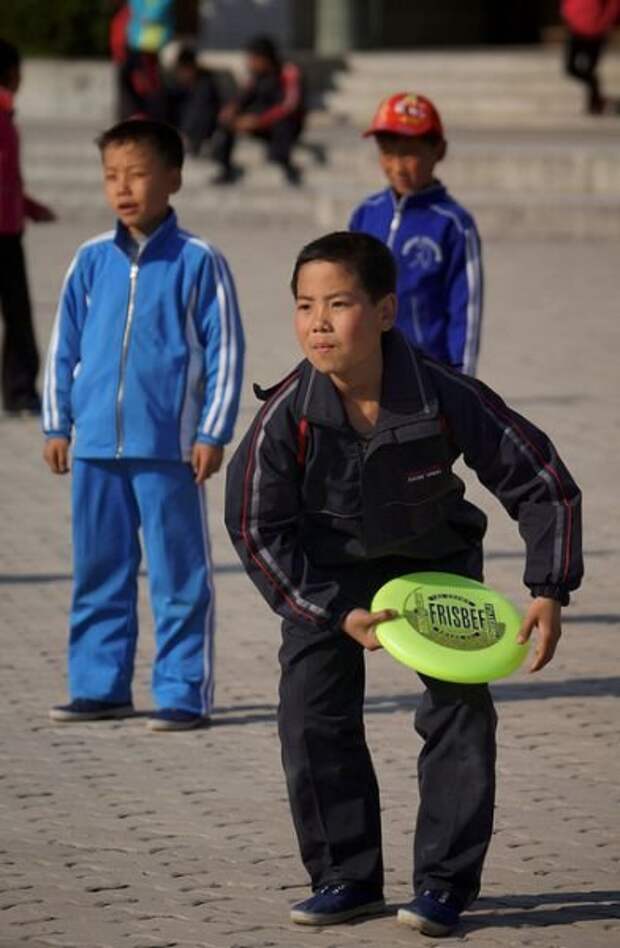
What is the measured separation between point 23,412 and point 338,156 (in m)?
12.5

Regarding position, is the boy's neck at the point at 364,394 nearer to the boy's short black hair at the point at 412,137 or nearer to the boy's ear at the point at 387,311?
the boy's ear at the point at 387,311

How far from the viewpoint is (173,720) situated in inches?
291

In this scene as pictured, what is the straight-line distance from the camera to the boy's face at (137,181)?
24.0 feet

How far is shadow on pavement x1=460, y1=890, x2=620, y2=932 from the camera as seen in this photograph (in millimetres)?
5391

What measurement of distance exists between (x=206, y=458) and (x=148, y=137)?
0.92m

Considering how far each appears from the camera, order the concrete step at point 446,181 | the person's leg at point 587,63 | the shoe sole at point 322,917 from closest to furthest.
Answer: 1. the shoe sole at point 322,917
2. the concrete step at point 446,181
3. the person's leg at point 587,63

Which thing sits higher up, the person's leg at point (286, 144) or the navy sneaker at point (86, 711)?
the navy sneaker at point (86, 711)

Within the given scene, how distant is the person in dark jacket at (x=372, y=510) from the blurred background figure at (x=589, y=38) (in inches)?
898

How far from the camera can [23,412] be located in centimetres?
1370

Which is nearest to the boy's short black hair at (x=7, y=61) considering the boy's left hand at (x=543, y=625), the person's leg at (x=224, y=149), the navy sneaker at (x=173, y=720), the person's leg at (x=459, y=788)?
the navy sneaker at (x=173, y=720)

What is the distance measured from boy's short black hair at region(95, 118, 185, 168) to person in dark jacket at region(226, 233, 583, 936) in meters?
2.13

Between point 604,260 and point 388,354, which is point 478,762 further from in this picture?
point 604,260

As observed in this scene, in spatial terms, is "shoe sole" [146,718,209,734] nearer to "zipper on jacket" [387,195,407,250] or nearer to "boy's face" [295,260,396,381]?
"zipper on jacket" [387,195,407,250]

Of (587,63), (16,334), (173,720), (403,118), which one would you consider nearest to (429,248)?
(403,118)
